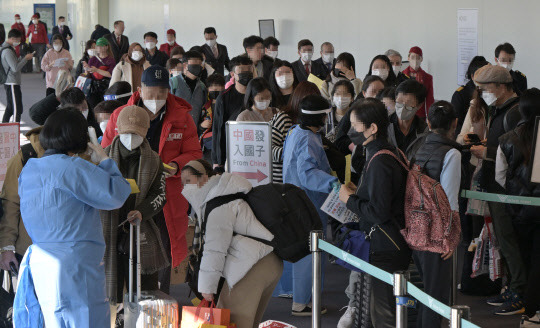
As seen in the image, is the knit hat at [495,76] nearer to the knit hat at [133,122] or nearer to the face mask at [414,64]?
the knit hat at [133,122]

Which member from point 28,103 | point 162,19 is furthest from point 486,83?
point 162,19

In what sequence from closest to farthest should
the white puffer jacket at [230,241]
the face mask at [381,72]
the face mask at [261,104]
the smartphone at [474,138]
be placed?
the white puffer jacket at [230,241] < the smartphone at [474,138] < the face mask at [261,104] < the face mask at [381,72]

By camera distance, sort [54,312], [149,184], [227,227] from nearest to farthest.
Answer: [54,312]
[227,227]
[149,184]

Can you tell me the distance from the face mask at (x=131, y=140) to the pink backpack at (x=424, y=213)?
1.43 metres

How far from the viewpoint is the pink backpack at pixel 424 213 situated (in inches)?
189

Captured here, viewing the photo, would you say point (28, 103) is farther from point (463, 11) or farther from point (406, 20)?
point (463, 11)

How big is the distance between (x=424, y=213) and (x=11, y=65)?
1228cm

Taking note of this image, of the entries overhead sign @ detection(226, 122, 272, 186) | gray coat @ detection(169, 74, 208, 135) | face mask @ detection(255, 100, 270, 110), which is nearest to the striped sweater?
overhead sign @ detection(226, 122, 272, 186)

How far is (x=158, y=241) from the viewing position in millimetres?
5309

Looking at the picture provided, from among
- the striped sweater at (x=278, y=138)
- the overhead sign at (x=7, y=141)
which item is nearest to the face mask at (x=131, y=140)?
the overhead sign at (x=7, y=141)

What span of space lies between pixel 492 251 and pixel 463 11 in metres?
6.94

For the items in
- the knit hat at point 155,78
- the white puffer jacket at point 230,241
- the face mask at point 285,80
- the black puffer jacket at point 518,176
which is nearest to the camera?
the white puffer jacket at point 230,241

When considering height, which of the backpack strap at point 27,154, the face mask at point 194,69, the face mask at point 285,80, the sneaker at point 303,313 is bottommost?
the sneaker at point 303,313

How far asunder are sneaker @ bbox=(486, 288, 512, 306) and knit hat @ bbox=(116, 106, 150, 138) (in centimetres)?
322
